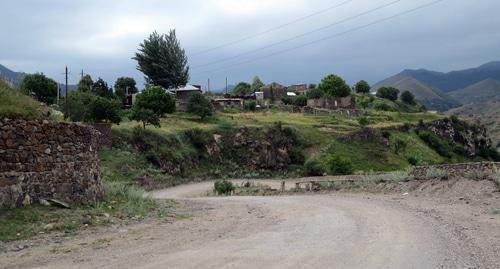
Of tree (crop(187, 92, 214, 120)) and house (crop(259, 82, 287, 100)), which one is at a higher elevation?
house (crop(259, 82, 287, 100))

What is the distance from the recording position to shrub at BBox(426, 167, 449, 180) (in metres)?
23.1

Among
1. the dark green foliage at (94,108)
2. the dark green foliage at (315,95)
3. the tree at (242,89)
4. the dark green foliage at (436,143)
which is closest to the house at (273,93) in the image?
the dark green foliage at (315,95)

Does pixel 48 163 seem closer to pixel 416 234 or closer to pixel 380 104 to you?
pixel 416 234

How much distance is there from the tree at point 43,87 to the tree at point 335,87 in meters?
69.7

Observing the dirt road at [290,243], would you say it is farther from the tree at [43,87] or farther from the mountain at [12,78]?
the tree at [43,87]

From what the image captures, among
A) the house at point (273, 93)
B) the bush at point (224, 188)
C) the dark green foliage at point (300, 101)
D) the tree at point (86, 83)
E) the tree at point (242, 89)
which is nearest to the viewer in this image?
the bush at point (224, 188)

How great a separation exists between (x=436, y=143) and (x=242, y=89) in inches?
2404

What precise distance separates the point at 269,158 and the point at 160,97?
631 inches

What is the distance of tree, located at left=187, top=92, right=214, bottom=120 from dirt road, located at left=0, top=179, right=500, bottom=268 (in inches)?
2206

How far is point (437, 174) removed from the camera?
2370 centimetres

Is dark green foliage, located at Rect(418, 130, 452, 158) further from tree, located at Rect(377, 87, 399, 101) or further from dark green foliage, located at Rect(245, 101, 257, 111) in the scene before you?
tree, located at Rect(377, 87, 399, 101)

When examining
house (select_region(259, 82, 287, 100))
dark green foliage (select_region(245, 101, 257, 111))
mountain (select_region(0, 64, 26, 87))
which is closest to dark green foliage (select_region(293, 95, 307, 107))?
house (select_region(259, 82, 287, 100))

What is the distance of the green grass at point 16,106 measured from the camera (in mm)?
12588

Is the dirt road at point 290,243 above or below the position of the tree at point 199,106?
below
